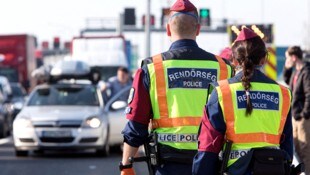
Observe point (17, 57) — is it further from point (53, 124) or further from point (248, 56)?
point (248, 56)

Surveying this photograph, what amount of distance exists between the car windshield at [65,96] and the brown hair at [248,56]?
14.8 m

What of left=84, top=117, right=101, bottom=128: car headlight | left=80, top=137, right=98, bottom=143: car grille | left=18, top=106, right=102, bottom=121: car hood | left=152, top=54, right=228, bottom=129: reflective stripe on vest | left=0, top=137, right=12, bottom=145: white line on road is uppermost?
left=152, top=54, right=228, bottom=129: reflective stripe on vest

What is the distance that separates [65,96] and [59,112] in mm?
1040

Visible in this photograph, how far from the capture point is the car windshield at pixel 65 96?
829 inches

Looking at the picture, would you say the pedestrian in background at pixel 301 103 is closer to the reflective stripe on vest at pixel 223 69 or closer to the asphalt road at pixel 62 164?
the asphalt road at pixel 62 164

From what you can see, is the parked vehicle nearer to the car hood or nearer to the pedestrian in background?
the car hood

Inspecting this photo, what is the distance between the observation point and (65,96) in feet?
69.9

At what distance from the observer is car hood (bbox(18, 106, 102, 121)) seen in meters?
20.1

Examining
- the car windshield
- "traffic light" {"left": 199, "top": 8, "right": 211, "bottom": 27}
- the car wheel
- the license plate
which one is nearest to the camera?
the license plate

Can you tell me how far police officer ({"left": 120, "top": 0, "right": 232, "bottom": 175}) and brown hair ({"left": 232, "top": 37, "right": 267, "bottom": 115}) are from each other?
0.93 metres

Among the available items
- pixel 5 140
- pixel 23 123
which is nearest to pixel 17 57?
pixel 5 140

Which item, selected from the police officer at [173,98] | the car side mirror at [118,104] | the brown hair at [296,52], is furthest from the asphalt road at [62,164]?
the police officer at [173,98]

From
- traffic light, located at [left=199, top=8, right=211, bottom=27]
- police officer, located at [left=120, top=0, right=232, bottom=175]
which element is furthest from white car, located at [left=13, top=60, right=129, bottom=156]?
police officer, located at [left=120, top=0, right=232, bottom=175]

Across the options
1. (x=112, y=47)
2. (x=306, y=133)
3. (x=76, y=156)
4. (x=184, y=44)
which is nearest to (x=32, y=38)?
(x=112, y=47)
